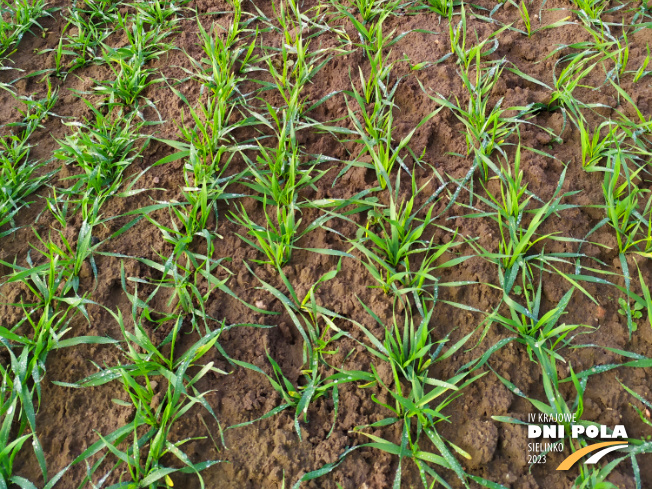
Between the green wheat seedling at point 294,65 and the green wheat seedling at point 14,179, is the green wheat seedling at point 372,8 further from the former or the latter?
the green wheat seedling at point 14,179

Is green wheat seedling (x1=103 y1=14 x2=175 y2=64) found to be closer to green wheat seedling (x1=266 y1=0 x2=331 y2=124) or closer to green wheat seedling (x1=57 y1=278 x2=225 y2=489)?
green wheat seedling (x1=266 y1=0 x2=331 y2=124)

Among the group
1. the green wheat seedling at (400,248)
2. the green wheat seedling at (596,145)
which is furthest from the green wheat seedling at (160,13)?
the green wheat seedling at (596,145)

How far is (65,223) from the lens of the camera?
1.85 m

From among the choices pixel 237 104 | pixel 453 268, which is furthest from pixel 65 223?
pixel 453 268

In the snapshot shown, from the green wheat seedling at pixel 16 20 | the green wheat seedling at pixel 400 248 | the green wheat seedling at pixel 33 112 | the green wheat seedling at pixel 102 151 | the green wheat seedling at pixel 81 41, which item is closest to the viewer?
the green wheat seedling at pixel 400 248

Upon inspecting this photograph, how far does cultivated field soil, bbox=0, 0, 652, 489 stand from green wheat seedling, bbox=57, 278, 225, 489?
0.01 meters

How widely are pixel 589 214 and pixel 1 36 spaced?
122 inches

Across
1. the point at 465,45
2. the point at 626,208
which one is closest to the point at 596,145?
the point at 626,208

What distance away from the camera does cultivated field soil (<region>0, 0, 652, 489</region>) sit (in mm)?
1388

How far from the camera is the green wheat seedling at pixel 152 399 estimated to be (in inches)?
52.1

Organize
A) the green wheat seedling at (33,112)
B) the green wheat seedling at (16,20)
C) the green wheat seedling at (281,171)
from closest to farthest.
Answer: the green wheat seedling at (281,171)
the green wheat seedling at (33,112)
the green wheat seedling at (16,20)

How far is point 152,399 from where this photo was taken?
1.45 metres

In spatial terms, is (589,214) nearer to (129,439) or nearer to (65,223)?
(129,439)

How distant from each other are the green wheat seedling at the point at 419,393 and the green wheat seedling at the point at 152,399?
0.52 meters
